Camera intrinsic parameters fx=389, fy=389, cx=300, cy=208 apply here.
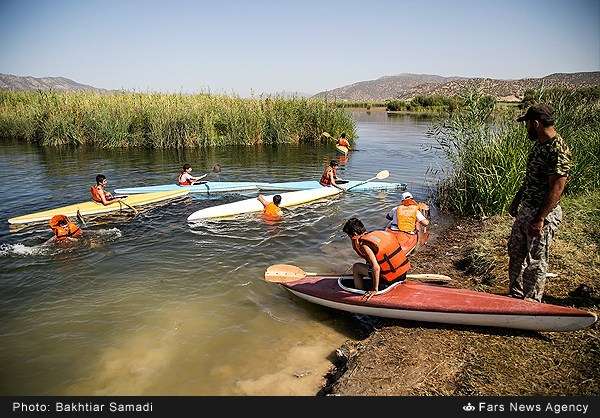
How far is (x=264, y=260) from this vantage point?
798 centimetres

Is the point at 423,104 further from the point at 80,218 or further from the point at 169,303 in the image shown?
the point at 169,303

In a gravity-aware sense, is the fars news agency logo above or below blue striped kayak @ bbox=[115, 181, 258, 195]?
below

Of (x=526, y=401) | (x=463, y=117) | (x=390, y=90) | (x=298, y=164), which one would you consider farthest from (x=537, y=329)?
(x=390, y=90)

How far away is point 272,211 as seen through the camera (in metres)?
10.5

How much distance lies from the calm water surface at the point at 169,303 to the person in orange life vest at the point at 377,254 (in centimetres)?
82

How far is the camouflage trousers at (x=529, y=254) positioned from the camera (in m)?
4.55

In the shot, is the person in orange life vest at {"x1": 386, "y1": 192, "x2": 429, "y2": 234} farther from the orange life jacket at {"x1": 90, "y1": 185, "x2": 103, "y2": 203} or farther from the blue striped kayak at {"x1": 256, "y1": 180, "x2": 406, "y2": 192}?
the orange life jacket at {"x1": 90, "y1": 185, "x2": 103, "y2": 203}

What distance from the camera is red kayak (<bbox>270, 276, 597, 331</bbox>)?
427 centimetres

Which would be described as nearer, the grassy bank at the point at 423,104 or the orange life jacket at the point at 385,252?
the orange life jacket at the point at 385,252

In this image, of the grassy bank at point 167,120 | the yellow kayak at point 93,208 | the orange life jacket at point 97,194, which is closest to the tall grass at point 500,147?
the yellow kayak at point 93,208

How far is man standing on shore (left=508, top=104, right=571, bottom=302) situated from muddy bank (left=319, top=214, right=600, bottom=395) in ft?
2.17

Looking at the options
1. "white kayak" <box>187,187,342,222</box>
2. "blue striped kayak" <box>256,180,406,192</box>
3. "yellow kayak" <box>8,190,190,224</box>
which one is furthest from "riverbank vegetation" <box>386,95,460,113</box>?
"yellow kayak" <box>8,190,190,224</box>

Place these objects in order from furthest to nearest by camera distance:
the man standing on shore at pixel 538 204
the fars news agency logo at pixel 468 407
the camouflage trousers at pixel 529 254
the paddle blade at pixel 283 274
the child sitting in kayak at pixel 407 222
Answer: the child sitting in kayak at pixel 407 222
the paddle blade at pixel 283 274
the camouflage trousers at pixel 529 254
the man standing on shore at pixel 538 204
the fars news agency logo at pixel 468 407

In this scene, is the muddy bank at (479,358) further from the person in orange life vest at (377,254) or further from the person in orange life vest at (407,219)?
the person in orange life vest at (407,219)
